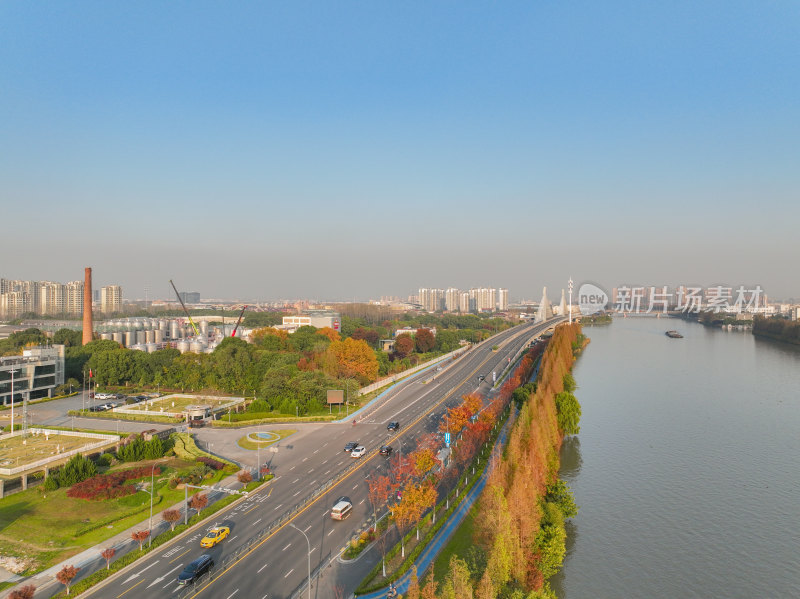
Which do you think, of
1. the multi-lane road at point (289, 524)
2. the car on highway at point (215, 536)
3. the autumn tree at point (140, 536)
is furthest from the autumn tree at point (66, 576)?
the car on highway at point (215, 536)

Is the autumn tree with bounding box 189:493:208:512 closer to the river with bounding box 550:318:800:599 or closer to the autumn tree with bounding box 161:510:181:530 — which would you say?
the autumn tree with bounding box 161:510:181:530

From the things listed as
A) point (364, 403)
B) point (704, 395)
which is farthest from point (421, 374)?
point (704, 395)

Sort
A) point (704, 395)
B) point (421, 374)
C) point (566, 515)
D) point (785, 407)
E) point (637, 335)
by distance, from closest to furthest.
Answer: point (566, 515) → point (785, 407) → point (704, 395) → point (421, 374) → point (637, 335)

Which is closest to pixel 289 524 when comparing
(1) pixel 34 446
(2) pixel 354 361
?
(1) pixel 34 446

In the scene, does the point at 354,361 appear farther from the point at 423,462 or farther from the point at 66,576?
the point at 66,576

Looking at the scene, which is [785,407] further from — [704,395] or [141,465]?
[141,465]

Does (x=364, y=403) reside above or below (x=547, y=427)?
below

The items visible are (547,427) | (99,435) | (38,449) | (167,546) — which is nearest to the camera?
(167,546)

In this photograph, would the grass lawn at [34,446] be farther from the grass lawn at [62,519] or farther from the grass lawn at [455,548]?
the grass lawn at [455,548]
